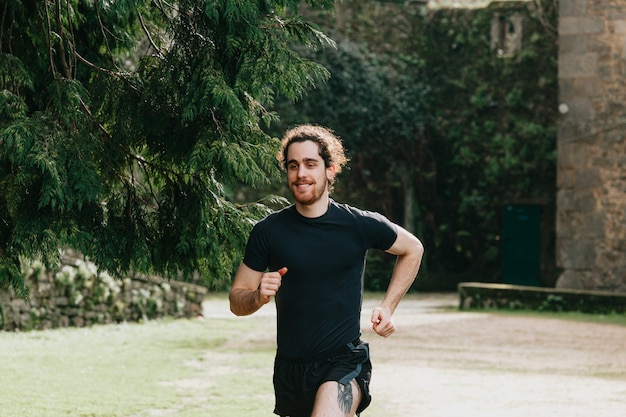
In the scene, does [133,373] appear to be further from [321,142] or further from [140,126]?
[321,142]

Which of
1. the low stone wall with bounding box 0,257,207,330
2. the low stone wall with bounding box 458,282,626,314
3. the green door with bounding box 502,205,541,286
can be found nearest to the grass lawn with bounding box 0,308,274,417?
the low stone wall with bounding box 0,257,207,330

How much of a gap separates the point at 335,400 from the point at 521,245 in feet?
60.8

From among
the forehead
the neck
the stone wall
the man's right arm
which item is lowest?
the man's right arm

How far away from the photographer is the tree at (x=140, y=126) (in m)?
5.95

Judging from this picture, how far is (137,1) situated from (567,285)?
572 inches

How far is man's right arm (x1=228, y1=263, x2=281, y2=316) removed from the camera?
159 inches

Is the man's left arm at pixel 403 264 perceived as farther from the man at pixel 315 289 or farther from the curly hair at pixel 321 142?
the curly hair at pixel 321 142

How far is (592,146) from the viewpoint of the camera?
19.2 metres

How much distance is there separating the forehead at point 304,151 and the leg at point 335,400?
894mm

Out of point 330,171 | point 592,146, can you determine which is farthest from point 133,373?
point 592,146

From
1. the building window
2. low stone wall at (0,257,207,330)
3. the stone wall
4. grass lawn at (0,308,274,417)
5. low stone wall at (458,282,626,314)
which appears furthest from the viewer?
the building window

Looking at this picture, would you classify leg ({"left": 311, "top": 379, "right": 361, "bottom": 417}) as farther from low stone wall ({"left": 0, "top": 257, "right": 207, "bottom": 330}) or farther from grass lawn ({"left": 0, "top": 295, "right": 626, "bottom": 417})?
low stone wall ({"left": 0, "top": 257, "right": 207, "bottom": 330})

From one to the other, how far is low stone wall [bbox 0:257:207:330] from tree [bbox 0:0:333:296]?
641 centimetres

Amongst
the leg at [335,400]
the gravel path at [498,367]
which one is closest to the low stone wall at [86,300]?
the gravel path at [498,367]
